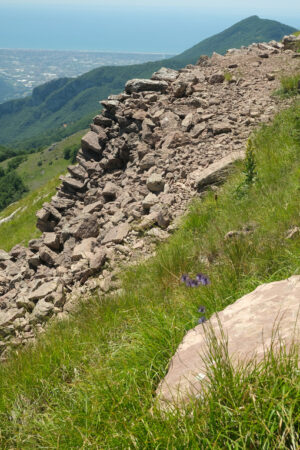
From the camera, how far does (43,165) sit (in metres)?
177

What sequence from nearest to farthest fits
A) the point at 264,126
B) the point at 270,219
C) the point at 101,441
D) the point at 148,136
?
1. the point at 101,441
2. the point at 270,219
3. the point at 264,126
4. the point at 148,136

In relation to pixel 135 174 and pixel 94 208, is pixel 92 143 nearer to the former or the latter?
pixel 135 174

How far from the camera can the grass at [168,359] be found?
6.84 ft

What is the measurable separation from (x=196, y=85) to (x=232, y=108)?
2.33 m

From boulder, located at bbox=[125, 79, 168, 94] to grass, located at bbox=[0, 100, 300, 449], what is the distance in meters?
7.21

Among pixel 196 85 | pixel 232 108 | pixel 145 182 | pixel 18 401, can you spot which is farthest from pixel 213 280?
pixel 196 85

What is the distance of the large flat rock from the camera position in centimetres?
249

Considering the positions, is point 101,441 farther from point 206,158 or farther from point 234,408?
point 206,158

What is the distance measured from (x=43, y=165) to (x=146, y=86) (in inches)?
6761

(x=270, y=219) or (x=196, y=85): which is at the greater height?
(x=196, y=85)

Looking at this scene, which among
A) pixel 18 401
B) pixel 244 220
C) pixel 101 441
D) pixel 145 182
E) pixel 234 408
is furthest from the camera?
pixel 145 182

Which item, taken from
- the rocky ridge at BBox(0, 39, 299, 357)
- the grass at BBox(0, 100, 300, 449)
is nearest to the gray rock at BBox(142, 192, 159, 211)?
the rocky ridge at BBox(0, 39, 299, 357)

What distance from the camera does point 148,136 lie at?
12008 mm

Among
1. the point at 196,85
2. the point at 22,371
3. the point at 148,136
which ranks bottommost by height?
the point at 22,371
